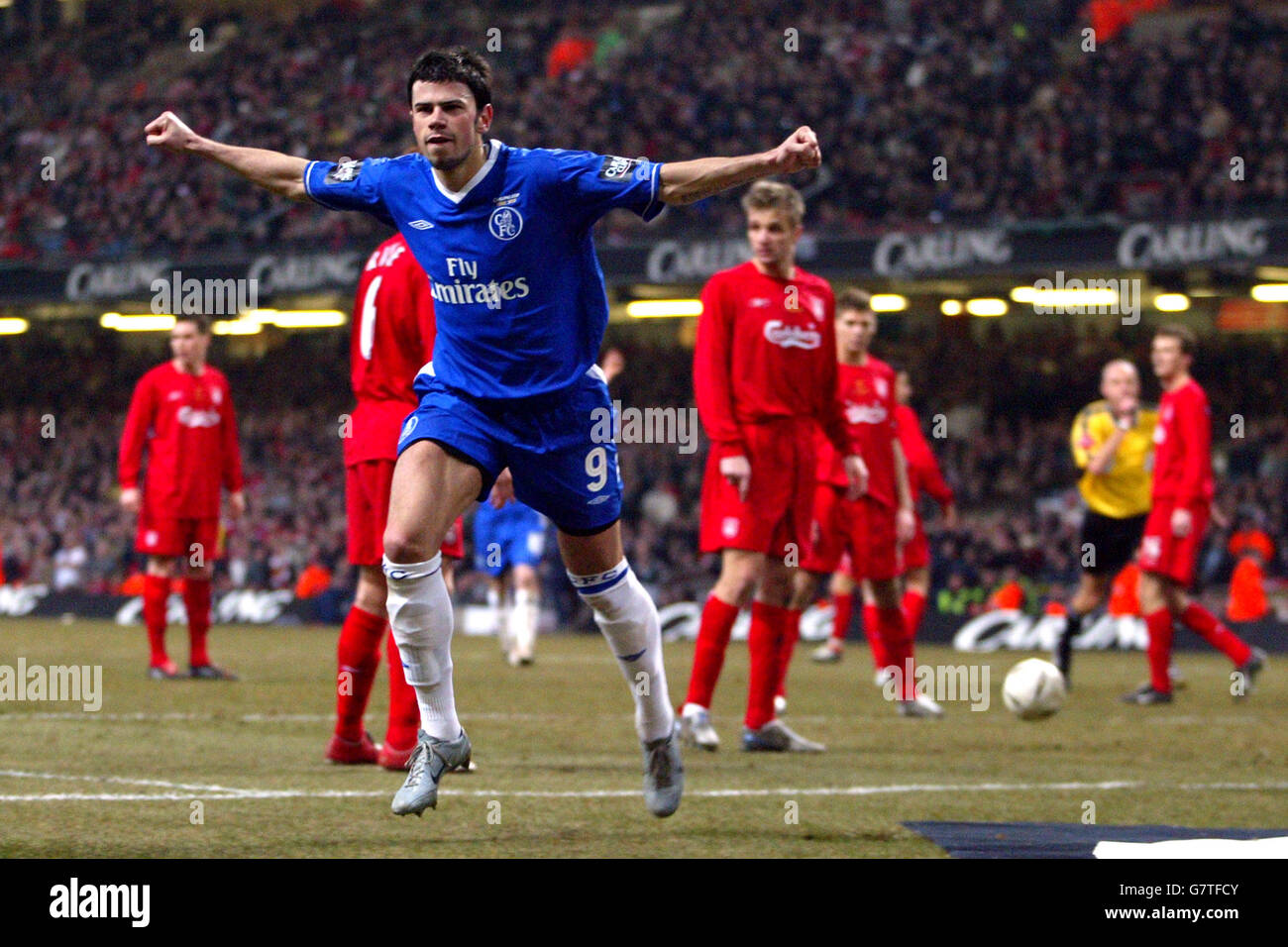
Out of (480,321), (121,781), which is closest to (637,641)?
(480,321)

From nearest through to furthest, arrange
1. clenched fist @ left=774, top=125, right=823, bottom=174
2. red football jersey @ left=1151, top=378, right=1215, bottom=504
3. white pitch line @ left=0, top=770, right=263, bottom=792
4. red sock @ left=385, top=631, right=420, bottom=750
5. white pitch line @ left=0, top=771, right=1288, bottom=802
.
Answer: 1. clenched fist @ left=774, top=125, right=823, bottom=174
2. white pitch line @ left=0, top=771, right=1288, bottom=802
3. white pitch line @ left=0, top=770, right=263, bottom=792
4. red sock @ left=385, top=631, right=420, bottom=750
5. red football jersey @ left=1151, top=378, right=1215, bottom=504

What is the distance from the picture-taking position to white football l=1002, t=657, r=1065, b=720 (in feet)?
32.0

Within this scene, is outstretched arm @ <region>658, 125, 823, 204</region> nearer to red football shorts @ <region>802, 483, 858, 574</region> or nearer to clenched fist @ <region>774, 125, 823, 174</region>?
clenched fist @ <region>774, 125, 823, 174</region>

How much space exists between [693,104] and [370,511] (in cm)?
2006

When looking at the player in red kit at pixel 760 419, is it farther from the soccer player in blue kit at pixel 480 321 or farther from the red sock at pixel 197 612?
the red sock at pixel 197 612

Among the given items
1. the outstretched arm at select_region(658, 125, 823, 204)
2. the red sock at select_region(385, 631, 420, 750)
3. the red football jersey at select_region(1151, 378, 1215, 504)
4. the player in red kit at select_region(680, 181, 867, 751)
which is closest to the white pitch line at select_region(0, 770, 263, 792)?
the red sock at select_region(385, 631, 420, 750)

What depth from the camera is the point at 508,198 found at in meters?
5.57

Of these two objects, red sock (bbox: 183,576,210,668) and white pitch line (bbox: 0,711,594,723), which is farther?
red sock (bbox: 183,576,210,668)

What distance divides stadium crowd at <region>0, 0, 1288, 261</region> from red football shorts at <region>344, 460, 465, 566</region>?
1359cm

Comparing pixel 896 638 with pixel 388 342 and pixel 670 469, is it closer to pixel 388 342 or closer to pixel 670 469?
pixel 388 342

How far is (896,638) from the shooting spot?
10.8 meters
